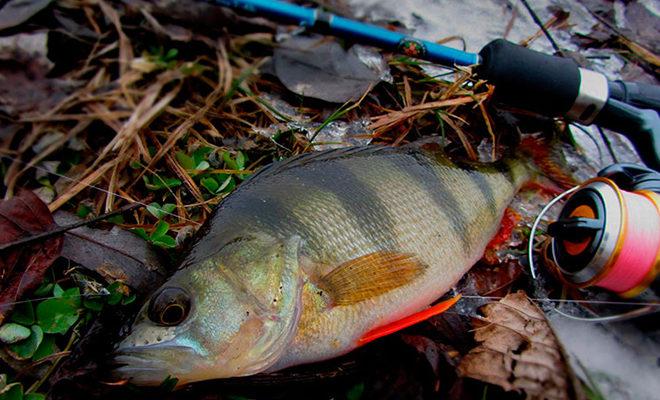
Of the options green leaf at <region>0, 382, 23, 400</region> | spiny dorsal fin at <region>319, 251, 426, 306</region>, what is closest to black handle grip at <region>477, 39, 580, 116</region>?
spiny dorsal fin at <region>319, 251, 426, 306</region>

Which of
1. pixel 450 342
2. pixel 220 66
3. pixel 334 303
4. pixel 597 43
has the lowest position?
pixel 450 342

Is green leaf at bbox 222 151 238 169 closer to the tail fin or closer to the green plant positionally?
the green plant

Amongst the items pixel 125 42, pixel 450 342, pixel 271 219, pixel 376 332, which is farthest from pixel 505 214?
pixel 125 42

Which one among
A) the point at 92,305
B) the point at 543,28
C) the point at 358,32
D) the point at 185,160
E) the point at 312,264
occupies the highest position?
the point at 543,28

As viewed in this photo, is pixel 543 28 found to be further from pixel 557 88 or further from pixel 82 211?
pixel 82 211

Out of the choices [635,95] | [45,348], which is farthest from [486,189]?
[45,348]

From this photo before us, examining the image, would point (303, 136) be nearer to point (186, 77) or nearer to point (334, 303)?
point (186, 77)

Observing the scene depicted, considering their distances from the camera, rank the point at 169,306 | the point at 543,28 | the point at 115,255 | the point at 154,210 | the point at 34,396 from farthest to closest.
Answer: the point at 543,28, the point at 154,210, the point at 115,255, the point at 34,396, the point at 169,306
